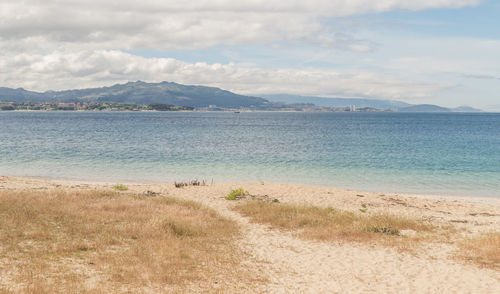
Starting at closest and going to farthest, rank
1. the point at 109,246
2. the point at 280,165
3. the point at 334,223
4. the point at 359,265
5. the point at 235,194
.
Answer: the point at 359,265, the point at 109,246, the point at 334,223, the point at 235,194, the point at 280,165

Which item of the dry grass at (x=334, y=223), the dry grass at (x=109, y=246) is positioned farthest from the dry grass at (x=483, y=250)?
the dry grass at (x=109, y=246)

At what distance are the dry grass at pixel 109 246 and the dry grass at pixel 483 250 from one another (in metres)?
10.1

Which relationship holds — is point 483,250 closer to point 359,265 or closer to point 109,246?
point 359,265

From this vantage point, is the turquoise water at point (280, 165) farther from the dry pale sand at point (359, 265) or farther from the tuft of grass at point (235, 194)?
the dry pale sand at point (359, 265)

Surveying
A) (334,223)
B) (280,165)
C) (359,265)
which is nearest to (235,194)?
(334,223)

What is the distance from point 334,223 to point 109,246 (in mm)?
11794

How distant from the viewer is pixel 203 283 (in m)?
12.5

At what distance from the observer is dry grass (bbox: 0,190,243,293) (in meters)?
12.1

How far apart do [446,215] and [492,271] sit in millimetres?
11603

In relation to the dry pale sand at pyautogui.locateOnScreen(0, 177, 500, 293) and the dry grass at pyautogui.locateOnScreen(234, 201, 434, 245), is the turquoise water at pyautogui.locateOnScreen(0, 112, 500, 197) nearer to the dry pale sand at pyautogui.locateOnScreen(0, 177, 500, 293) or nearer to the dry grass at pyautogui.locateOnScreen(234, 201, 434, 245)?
the dry grass at pyautogui.locateOnScreen(234, 201, 434, 245)

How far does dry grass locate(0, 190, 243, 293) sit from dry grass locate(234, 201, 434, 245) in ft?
9.66

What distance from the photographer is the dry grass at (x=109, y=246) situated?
1207 cm

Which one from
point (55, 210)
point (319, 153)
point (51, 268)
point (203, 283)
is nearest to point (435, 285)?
point (203, 283)

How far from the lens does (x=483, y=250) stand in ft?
54.6
